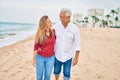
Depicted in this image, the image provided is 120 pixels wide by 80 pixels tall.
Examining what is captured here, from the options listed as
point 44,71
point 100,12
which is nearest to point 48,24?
point 44,71

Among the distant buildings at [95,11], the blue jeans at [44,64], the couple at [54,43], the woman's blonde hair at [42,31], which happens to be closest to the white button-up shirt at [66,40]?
the couple at [54,43]

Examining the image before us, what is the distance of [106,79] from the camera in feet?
21.7

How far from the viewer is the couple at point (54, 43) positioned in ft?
13.9

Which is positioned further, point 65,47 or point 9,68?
point 9,68

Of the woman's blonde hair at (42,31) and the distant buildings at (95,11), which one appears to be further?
the distant buildings at (95,11)

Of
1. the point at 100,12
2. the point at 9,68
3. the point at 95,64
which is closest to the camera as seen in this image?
the point at 9,68

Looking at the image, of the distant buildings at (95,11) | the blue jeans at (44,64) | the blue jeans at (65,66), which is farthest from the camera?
the distant buildings at (95,11)

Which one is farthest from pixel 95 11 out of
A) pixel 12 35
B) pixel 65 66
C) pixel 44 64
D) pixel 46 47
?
pixel 46 47

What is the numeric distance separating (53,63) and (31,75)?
8.70ft

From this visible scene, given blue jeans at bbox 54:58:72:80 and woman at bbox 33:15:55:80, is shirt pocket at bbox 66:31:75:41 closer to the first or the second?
woman at bbox 33:15:55:80

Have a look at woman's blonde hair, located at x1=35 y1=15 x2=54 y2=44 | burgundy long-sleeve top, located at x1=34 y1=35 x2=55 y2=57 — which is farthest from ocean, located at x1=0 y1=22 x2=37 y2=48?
woman's blonde hair, located at x1=35 y1=15 x2=54 y2=44

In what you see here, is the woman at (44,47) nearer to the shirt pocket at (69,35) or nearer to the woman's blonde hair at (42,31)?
the woman's blonde hair at (42,31)

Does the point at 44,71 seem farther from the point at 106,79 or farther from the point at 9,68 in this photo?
the point at 9,68

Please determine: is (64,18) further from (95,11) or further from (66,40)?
(95,11)
